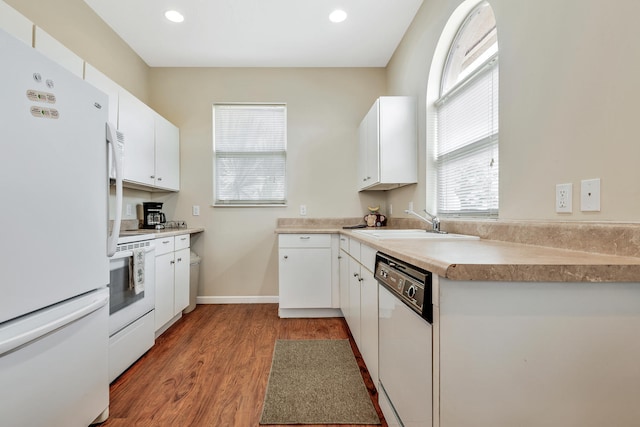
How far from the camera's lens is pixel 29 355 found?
102cm

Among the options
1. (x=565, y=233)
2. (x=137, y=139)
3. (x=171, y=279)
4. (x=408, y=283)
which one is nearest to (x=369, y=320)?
(x=408, y=283)

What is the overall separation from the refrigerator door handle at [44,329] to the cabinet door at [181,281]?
52.8 inches

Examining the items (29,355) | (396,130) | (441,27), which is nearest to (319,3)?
(441,27)

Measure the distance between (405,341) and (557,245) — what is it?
70 cm

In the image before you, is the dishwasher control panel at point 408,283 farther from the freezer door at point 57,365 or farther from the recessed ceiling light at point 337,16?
the recessed ceiling light at point 337,16

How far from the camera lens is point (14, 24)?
148 cm

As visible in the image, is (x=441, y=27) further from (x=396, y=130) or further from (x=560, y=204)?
(x=560, y=204)

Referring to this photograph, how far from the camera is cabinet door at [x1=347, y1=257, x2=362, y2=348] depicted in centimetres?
197

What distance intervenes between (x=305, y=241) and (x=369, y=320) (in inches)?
49.6

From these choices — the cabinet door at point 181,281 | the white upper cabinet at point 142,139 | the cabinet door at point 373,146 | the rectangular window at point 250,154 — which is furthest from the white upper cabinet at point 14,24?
the cabinet door at point 373,146

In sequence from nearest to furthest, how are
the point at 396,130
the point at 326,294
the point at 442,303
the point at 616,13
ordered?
the point at 442,303, the point at 616,13, the point at 396,130, the point at 326,294

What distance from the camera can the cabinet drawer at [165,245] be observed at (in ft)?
7.61

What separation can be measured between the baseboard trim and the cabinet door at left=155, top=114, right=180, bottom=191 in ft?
4.29

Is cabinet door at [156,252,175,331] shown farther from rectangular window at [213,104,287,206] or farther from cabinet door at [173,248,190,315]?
rectangular window at [213,104,287,206]
